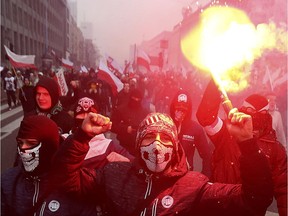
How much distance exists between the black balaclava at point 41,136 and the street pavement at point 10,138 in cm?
410

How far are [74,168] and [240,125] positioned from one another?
41.8 inches

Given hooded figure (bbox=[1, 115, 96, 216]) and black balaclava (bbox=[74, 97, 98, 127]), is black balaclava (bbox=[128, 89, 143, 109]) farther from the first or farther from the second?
hooded figure (bbox=[1, 115, 96, 216])

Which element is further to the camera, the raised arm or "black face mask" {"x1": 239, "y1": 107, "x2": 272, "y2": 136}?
"black face mask" {"x1": 239, "y1": 107, "x2": 272, "y2": 136}

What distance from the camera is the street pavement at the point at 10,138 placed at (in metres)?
7.30

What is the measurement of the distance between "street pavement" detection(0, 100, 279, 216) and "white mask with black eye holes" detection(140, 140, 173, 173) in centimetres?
381

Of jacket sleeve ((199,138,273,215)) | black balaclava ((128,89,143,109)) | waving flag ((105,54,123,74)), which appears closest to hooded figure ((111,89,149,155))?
black balaclava ((128,89,143,109))

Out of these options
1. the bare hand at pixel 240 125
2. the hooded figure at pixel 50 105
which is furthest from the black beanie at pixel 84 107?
the bare hand at pixel 240 125

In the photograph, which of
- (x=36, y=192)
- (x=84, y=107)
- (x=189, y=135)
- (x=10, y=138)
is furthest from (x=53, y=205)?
(x=10, y=138)

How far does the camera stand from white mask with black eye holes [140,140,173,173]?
238 centimetres

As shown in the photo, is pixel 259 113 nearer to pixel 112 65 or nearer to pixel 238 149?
pixel 238 149

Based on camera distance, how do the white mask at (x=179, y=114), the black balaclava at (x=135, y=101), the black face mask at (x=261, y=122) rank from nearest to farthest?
the black face mask at (x=261, y=122) → the white mask at (x=179, y=114) → the black balaclava at (x=135, y=101)

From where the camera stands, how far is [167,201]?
2.31 m

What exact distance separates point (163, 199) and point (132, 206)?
0.66 ft

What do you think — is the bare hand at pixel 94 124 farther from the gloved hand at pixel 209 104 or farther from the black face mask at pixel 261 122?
the black face mask at pixel 261 122
